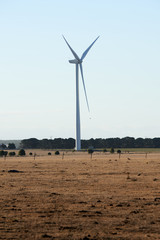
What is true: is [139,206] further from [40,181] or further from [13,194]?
[40,181]

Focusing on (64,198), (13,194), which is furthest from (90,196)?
(13,194)

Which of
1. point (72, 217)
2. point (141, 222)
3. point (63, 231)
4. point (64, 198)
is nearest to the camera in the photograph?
point (63, 231)

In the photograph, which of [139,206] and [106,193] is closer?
[139,206]

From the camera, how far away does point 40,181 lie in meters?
54.4

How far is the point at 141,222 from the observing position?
1048 inches

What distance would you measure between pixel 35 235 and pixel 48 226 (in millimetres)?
2463

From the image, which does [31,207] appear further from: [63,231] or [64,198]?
[63,231]

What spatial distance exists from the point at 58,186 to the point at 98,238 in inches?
1046

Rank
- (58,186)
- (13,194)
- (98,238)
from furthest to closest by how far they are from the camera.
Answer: (58,186) → (13,194) → (98,238)

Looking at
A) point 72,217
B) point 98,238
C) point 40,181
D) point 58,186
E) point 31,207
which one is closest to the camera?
point 98,238

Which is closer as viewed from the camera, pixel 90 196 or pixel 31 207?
pixel 31 207

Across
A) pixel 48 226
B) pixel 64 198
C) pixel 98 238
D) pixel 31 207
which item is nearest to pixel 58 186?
pixel 64 198

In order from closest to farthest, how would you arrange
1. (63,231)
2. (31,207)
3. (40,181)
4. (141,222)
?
(63,231) → (141,222) → (31,207) → (40,181)

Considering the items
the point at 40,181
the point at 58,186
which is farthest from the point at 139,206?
the point at 40,181
